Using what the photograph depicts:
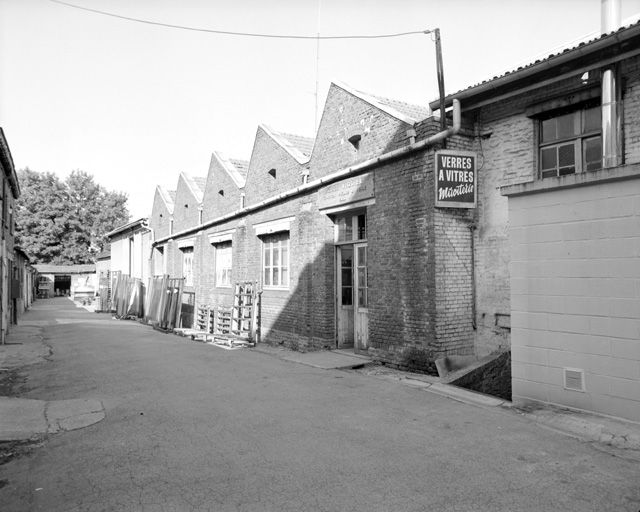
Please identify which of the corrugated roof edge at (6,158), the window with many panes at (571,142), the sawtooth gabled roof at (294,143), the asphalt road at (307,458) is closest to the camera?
the asphalt road at (307,458)

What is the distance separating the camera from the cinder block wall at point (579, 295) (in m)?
5.50

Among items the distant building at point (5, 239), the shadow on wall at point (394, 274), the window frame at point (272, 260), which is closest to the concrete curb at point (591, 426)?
the shadow on wall at point (394, 274)

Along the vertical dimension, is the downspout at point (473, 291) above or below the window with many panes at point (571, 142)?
below

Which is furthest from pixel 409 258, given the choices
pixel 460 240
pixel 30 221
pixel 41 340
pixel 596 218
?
pixel 30 221

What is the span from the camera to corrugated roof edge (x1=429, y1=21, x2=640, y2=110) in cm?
636

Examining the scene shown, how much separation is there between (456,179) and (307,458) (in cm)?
556

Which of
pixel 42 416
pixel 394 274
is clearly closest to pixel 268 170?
pixel 394 274

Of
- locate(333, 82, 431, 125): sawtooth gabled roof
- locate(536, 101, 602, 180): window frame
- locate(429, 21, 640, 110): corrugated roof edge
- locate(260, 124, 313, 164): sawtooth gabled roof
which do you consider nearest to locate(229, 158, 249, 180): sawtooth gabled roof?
locate(260, 124, 313, 164): sawtooth gabled roof

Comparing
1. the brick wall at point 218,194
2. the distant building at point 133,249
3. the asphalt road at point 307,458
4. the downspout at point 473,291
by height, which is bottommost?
the asphalt road at point 307,458

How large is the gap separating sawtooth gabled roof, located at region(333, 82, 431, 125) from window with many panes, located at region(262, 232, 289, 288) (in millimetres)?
4404

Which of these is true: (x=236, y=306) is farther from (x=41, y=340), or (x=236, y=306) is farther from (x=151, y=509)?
(x=151, y=509)

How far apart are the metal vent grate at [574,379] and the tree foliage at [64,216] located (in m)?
60.2

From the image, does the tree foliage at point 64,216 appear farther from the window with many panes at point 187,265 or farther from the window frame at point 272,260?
the window frame at point 272,260

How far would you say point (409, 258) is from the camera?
30.0 feet
